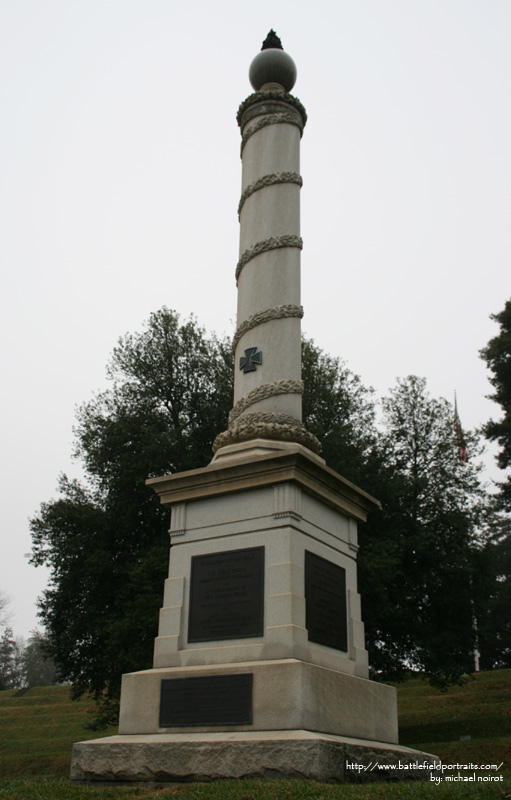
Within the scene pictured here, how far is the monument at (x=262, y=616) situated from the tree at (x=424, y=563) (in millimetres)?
9849

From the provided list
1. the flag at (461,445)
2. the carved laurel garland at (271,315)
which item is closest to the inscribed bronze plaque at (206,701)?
the carved laurel garland at (271,315)

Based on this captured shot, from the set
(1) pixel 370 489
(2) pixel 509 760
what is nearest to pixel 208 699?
(2) pixel 509 760

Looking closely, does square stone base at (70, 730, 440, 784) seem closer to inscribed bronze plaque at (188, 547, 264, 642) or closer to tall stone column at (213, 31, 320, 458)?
inscribed bronze plaque at (188, 547, 264, 642)

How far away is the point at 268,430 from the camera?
34.1ft

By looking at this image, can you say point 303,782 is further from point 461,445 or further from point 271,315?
point 461,445

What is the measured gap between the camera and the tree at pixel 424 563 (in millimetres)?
20781

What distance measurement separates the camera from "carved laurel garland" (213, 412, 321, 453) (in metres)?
10.4

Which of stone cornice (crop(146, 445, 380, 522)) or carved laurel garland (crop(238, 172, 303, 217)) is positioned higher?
carved laurel garland (crop(238, 172, 303, 217))

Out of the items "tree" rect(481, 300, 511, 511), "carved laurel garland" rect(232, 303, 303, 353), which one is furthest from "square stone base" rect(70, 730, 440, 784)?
"tree" rect(481, 300, 511, 511)

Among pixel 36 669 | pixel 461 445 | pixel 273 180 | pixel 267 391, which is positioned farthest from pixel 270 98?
pixel 36 669

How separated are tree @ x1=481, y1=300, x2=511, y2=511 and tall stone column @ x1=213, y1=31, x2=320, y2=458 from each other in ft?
60.9

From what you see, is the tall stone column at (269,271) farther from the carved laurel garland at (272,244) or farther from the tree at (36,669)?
the tree at (36,669)

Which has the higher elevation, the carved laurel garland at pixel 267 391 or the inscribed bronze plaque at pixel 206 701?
the carved laurel garland at pixel 267 391

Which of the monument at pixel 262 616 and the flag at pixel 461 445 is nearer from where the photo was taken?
the monument at pixel 262 616
